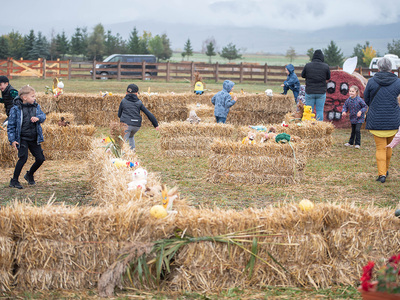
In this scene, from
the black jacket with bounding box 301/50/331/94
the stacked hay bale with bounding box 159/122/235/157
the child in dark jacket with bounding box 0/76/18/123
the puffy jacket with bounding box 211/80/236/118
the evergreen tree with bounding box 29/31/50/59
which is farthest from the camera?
the evergreen tree with bounding box 29/31/50/59

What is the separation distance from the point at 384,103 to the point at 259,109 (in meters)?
8.38

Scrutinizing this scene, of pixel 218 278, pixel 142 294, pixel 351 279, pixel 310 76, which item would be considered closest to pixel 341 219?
pixel 351 279

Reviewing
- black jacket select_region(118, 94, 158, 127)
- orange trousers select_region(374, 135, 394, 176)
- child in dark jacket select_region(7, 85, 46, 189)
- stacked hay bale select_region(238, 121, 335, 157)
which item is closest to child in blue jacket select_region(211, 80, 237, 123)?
stacked hay bale select_region(238, 121, 335, 157)

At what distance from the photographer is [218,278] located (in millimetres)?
4316

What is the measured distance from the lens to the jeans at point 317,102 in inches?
492

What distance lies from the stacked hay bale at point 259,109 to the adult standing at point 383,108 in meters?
8.06

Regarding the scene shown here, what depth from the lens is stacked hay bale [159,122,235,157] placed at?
35.8 feet

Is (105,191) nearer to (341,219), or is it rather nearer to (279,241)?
(279,241)

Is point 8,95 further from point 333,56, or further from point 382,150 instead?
point 333,56

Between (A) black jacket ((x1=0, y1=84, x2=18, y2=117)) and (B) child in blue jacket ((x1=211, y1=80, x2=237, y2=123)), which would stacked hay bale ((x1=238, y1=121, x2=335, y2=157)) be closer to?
(B) child in blue jacket ((x1=211, y1=80, x2=237, y2=123))

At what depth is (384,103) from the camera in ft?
27.2

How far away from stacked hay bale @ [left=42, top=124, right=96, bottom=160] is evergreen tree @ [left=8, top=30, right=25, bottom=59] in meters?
49.3

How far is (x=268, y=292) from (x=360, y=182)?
489 cm

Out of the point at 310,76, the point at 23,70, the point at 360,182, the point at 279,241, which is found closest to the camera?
the point at 279,241
